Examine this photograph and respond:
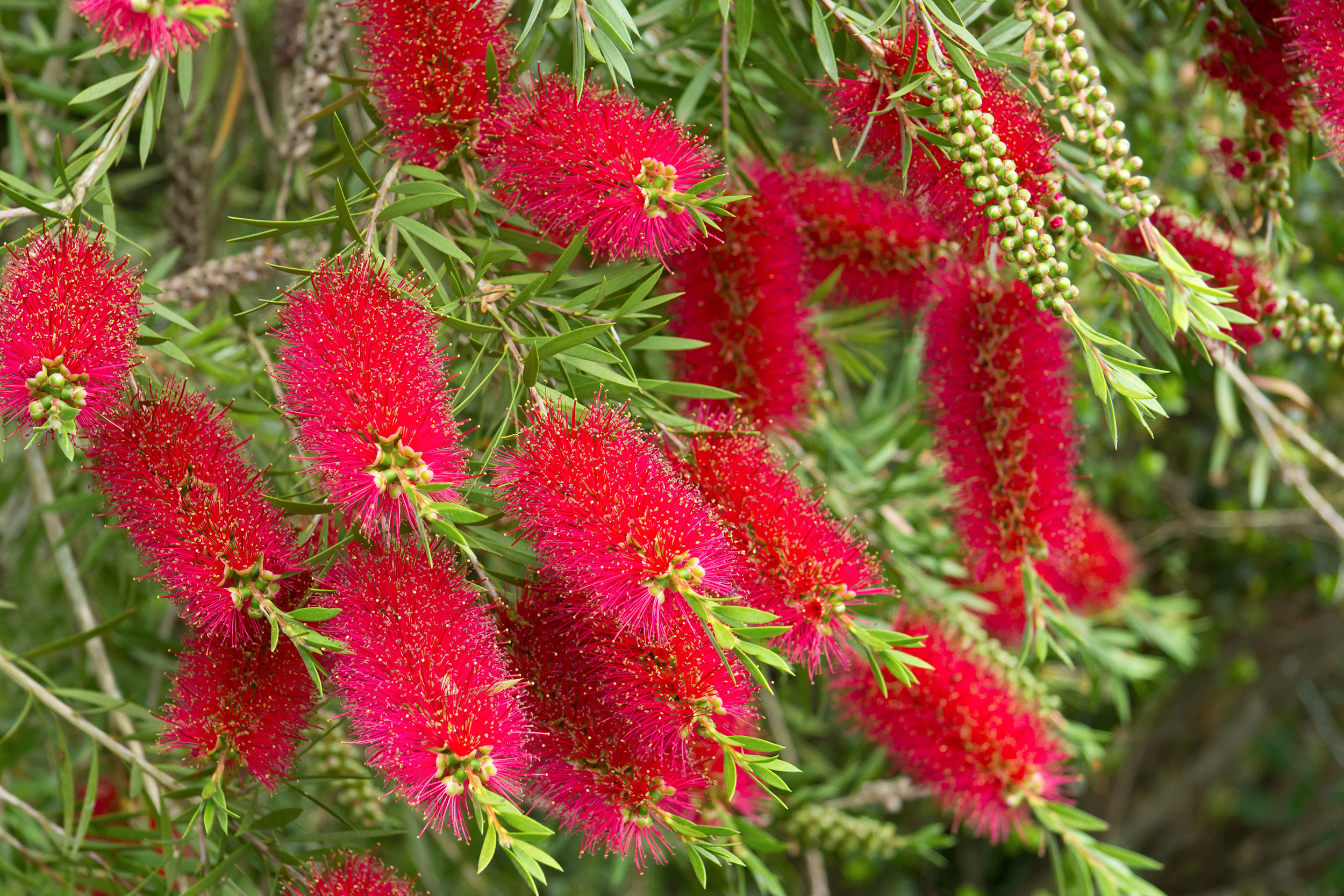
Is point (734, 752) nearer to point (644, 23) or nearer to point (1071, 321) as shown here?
point (1071, 321)

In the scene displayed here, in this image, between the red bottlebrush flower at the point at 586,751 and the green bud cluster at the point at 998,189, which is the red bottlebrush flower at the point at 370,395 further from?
the green bud cluster at the point at 998,189

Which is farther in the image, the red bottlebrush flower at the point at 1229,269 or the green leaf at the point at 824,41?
the red bottlebrush flower at the point at 1229,269

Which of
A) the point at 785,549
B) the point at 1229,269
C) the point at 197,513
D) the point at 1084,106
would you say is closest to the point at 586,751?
the point at 785,549

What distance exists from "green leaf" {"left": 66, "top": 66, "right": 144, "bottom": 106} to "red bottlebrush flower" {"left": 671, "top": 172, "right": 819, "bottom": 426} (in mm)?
534

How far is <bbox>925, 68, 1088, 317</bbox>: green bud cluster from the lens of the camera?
0.80m

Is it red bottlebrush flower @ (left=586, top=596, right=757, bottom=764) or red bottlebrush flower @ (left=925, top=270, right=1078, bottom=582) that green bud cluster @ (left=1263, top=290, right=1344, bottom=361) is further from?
red bottlebrush flower @ (left=586, top=596, right=757, bottom=764)

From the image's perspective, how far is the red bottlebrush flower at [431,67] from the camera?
830mm

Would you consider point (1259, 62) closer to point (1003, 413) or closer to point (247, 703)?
point (1003, 413)

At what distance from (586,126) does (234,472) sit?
38cm

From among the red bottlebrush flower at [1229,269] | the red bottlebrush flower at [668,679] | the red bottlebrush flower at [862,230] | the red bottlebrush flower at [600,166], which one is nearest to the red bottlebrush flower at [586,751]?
the red bottlebrush flower at [668,679]

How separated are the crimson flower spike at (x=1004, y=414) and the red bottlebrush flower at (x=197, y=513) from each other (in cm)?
65

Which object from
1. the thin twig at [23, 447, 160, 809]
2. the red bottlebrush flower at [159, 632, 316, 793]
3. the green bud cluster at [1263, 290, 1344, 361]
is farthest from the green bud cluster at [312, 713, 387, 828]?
the green bud cluster at [1263, 290, 1344, 361]

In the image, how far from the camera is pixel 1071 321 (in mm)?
810

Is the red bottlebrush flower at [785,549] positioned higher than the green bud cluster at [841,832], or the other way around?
the red bottlebrush flower at [785,549]
